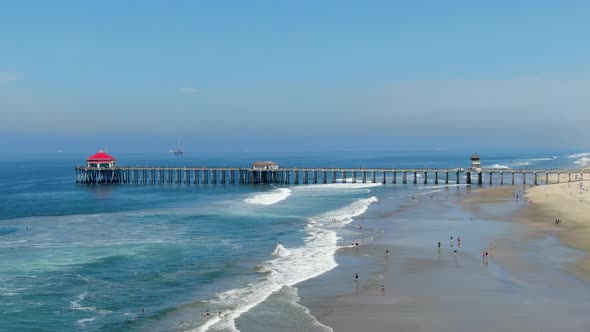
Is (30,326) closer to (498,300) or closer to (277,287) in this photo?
(277,287)

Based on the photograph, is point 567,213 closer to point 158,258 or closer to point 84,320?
point 158,258

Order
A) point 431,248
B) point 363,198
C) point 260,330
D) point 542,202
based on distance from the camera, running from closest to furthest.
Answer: point 260,330, point 431,248, point 542,202, point 363,198

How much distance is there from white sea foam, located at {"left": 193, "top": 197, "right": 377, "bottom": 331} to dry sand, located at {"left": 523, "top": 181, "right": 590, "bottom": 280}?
43.7ft

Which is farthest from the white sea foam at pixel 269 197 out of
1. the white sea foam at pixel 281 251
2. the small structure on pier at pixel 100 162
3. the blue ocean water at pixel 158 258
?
the small structure on pier at pixel 100 162

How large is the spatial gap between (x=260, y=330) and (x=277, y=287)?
6179 millimetres

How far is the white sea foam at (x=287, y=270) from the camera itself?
78.0 feet

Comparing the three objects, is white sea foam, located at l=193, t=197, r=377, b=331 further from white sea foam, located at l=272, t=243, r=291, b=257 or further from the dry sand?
the dry sand

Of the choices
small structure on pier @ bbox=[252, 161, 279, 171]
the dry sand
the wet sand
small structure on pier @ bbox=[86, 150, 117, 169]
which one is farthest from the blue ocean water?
small structure on pier @ bbox=[86, 150, 117, 169]

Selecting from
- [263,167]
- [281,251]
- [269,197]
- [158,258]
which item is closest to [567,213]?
[281,251]

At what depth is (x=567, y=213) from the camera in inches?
1993

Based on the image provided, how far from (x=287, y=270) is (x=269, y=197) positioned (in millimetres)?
39903

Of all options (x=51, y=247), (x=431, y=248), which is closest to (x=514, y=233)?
(x=431, y=248)

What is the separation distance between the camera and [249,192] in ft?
262

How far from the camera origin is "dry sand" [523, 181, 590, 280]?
37.1m
